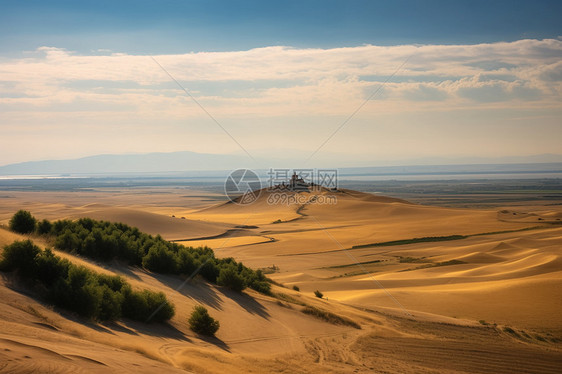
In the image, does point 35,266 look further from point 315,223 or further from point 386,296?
point 315,223

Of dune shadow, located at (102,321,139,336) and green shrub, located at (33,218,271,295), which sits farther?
green shrub, located at (33,218,271,295)

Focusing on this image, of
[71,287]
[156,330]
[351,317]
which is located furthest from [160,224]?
[71,287]

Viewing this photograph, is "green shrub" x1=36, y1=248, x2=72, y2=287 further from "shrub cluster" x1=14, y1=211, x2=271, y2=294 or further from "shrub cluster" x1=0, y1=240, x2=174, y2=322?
"shrub cluster" x1=14, y1=211, x2=271, y2=294

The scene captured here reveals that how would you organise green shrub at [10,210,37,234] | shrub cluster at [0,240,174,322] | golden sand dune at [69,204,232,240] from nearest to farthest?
shrub cluster at [0,240,174,322] < green shrub at [10,210,37,234] < golden sand dune at [69,204,232,240]

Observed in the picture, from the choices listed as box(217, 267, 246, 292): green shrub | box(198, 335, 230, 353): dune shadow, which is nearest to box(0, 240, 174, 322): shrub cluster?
box(198, 335, 230, 353): dune shadow

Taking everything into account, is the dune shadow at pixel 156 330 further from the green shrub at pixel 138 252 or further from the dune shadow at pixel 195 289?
the green shrub at pixel 138 252

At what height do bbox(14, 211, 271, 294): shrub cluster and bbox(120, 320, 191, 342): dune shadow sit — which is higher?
bbox(14, 211, 271, 294): shrub cluster

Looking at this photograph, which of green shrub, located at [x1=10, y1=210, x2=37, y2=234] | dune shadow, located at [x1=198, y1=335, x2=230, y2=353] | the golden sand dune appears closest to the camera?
dune shadow, located at [x1=198, y1=335, x2=230, y2=353]
